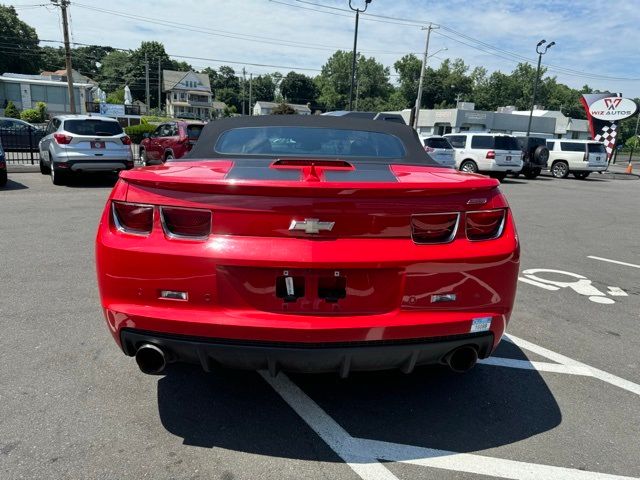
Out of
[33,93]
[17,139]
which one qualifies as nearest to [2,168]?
[17,139]

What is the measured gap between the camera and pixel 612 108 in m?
29.4

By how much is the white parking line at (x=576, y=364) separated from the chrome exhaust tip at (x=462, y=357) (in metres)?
1.36

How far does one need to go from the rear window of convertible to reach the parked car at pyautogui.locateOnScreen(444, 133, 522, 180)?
52.7 feet

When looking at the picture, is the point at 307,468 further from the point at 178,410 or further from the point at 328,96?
the point at 328,96

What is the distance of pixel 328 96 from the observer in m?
120

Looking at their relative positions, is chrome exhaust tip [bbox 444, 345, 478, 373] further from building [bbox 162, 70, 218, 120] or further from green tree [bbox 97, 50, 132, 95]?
green tree [bbox 97, 50, 132, 95]

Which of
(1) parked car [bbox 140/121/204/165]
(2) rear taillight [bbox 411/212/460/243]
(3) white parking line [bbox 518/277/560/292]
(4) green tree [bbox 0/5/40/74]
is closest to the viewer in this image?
(2) rear taillight [bbox 411/212/460/243]

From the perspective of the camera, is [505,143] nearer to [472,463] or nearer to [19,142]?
[472,463]

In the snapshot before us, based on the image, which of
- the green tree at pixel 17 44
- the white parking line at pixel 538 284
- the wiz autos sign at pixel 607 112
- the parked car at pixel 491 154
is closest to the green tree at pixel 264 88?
the green tree at pixel 17 44

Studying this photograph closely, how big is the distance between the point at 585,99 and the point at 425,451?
112ft

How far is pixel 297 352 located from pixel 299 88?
12975 centimetres

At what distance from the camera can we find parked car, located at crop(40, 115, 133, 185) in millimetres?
11758

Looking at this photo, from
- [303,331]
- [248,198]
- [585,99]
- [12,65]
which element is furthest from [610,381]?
[12,65]

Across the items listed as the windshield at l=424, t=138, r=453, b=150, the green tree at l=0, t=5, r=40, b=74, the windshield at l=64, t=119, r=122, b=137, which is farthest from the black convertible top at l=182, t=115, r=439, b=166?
the green tree at l=0, t=5, r=40, b=74
